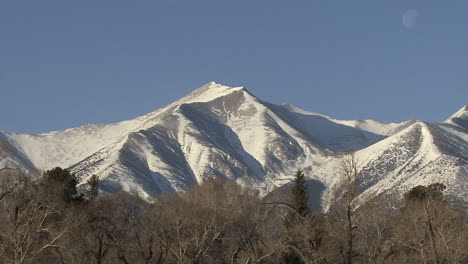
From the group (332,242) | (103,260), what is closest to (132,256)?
(103,260)

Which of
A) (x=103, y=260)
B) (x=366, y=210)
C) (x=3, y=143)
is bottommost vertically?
(x=103, y=260)

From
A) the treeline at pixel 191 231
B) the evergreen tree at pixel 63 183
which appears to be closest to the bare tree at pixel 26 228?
the treeline at pixel 191 231

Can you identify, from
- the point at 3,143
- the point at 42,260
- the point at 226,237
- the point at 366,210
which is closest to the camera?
the point at 3,143

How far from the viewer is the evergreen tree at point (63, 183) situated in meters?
94.5

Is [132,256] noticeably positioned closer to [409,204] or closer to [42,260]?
[42,260]

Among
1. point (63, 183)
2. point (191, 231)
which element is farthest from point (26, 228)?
point (63, 183)

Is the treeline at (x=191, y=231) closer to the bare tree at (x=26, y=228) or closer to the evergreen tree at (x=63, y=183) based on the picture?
the evergreen tree at (x=63, y=183)

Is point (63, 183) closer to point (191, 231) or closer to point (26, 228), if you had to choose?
point (191, 231)

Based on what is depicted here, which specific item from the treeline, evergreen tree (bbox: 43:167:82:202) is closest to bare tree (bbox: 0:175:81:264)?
the treeline

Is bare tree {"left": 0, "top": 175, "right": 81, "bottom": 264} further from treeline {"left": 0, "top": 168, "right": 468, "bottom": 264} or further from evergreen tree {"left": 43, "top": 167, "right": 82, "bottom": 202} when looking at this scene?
evergreen tree {"left": 43, "top": 167, "right": 82, "bottom": 202}

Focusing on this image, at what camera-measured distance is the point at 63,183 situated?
99500 mm

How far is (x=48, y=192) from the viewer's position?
82.7 metres

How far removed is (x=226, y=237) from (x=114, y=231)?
37.2 feet

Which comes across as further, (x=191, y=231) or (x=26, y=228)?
(x=191, y=231)
